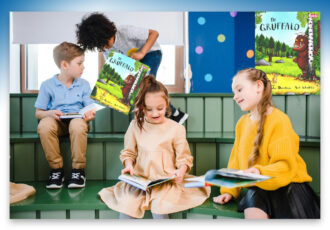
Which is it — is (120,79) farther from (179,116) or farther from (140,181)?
(140,181)

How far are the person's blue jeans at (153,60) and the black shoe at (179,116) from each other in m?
0.02

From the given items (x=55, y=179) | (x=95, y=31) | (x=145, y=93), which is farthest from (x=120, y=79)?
(x=55, y=179)

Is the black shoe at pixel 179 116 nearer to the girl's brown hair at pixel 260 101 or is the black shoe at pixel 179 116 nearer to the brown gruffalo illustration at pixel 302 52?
the girl's brown hair at pixel 260 101

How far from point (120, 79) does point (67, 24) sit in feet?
1.15

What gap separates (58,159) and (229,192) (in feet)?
2.60

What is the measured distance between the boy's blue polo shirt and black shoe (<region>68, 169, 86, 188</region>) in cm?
28

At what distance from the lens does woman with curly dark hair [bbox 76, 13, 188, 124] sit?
5.15 feet

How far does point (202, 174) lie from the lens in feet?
5.15

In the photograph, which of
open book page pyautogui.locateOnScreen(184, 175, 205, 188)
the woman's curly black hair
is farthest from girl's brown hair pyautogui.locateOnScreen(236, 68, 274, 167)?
the woman's curly black hair

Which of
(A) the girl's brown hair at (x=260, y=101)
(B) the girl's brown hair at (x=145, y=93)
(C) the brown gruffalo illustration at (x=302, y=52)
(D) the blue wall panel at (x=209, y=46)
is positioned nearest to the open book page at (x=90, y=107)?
(B) the girl's brown hair at (x=145, y=93)

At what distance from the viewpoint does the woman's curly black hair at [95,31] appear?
157 cm

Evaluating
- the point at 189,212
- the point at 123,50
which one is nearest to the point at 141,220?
the point at 189,212

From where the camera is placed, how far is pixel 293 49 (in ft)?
5.16
